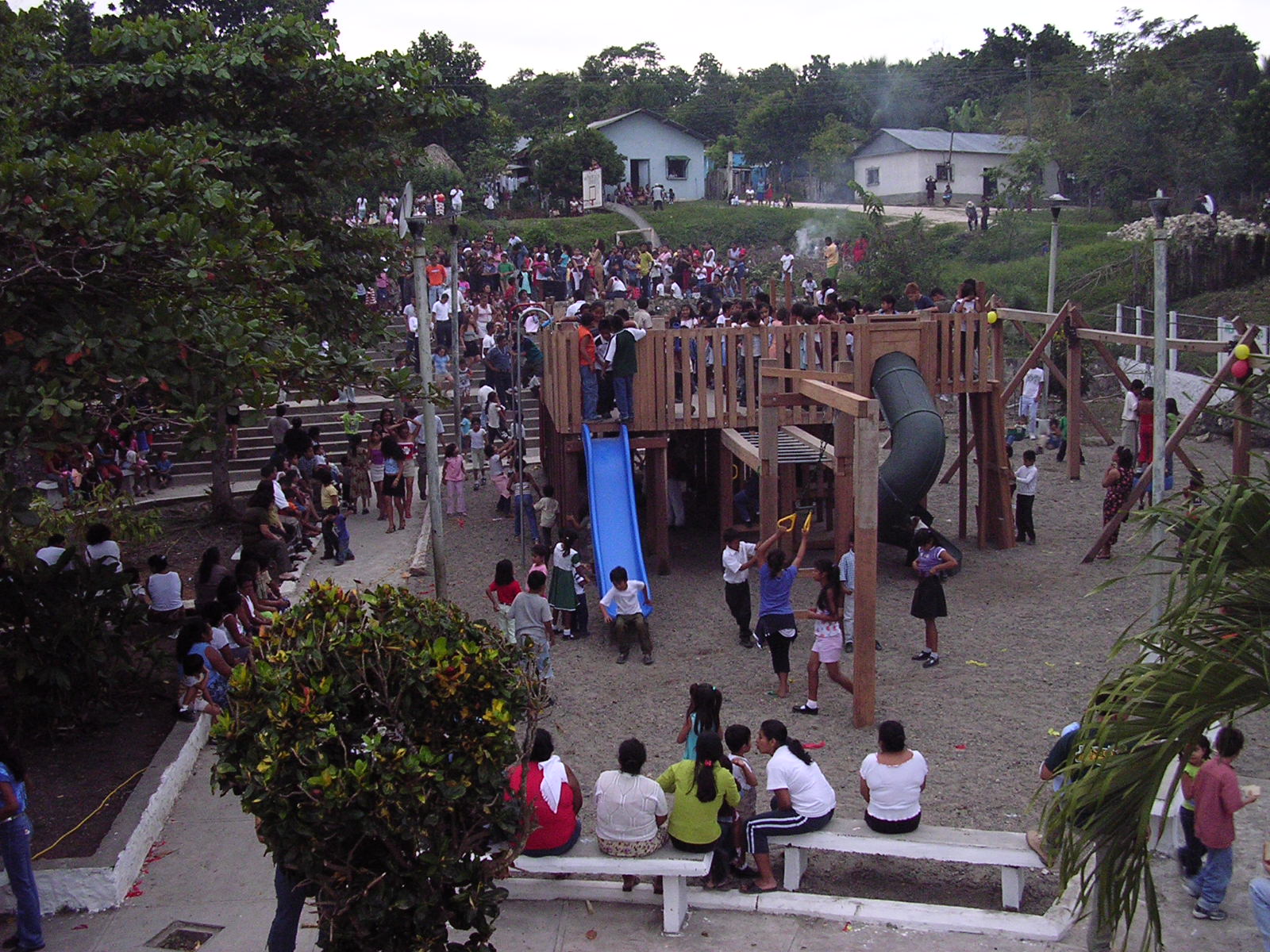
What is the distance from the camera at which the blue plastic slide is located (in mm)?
13352

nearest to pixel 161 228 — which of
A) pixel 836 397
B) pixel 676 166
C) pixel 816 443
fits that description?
pixel 836 397

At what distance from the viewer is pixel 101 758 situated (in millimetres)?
8875

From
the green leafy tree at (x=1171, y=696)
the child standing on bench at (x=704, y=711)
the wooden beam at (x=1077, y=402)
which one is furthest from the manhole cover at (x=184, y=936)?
the wooden beam at (x=1077, y=402)

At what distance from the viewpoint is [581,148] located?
46031mm

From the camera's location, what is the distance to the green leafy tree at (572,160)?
151ft

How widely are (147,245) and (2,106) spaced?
4.55 meters

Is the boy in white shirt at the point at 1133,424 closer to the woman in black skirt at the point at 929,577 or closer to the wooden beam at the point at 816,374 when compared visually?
the wooden beam at the point at 816,374

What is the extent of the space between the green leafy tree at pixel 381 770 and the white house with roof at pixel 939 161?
4648 cm

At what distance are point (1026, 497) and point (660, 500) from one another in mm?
4560

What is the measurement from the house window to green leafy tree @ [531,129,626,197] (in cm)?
569

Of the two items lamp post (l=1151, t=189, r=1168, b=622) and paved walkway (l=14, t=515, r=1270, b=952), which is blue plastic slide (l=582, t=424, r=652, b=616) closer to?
lamp post (l=1151, t=189, r=1168, b=622)

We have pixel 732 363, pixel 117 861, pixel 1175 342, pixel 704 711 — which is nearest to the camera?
pixel 117 861

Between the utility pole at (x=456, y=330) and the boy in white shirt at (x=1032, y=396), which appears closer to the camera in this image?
the utility pole at (x=456, y=330)

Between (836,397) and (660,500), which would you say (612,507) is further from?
(836,397)
